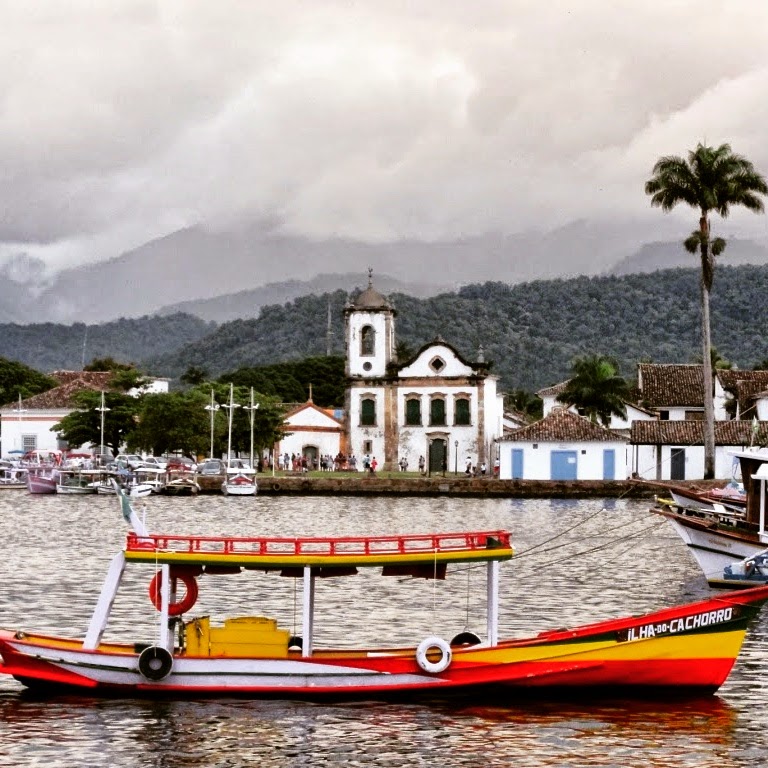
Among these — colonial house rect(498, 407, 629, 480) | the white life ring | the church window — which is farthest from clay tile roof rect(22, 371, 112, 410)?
the white life ring

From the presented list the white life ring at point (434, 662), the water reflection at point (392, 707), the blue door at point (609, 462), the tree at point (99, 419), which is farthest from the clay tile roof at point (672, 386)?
the white life ring at point (434, 662)

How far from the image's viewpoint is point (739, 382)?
90.6 metres

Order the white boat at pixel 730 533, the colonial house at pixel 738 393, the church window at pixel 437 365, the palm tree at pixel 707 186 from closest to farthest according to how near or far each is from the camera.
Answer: the white boat at pixel 730 533 → the palm tree at pixel 707 186 → the colonial house at pixel 738 393 → the church window at pixel 437 365

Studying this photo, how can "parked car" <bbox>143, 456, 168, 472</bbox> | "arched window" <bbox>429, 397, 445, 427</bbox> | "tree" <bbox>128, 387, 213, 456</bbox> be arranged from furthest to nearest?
"arched window" <bbox>429, 397, 445, 427</bbox> < "tree" <bbox>128, 387, 213, 456</bbox> < "parked car" <bbox>143, 456, 168, 472</bbox>

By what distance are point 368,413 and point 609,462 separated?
60.0ft

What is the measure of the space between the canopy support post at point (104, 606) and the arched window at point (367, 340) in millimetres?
74182

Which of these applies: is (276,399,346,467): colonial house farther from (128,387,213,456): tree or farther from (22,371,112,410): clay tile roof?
(22,371,112,410): clay tile roof

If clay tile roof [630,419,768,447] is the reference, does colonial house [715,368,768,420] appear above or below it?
above

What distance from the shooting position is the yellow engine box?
1902 cm

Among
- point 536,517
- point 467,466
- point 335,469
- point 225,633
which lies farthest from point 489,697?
point 335,469

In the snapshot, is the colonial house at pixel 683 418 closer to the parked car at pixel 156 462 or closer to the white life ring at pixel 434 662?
the parked car at pixel 156 462

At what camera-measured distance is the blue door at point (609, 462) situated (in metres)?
79.6

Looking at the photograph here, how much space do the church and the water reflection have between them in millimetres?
40254

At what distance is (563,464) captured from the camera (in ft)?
264
